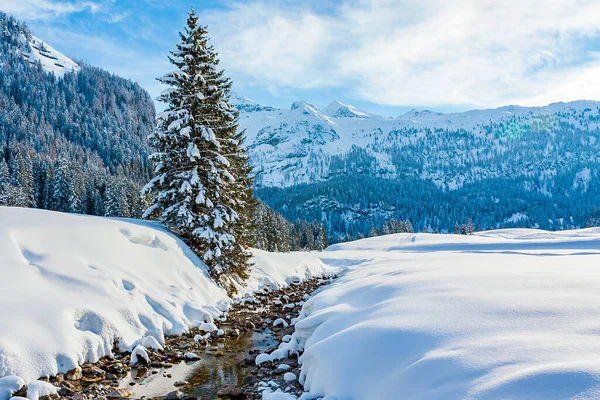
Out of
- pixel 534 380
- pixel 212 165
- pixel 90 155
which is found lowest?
pixel 534 380

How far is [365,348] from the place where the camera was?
657 cm

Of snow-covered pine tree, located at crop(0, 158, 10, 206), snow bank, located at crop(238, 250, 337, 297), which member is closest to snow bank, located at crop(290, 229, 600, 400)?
snow bank, located at crop(238, 250, 337, 297)

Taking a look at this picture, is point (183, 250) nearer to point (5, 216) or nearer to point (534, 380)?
point (5, 216)

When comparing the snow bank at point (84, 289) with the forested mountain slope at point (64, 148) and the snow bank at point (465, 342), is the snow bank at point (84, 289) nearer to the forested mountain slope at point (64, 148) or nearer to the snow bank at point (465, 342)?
the snow bank at point (465, 342)

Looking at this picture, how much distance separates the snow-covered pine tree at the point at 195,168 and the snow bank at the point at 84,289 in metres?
1.35

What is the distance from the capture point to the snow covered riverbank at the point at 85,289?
7.54 metres

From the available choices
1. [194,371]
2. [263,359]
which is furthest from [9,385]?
[263,359]

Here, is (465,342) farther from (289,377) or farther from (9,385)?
(9,385)

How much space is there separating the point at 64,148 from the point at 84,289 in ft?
522

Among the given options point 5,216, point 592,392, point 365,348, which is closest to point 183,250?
point 5,216

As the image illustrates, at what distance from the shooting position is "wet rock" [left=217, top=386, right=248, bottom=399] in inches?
298

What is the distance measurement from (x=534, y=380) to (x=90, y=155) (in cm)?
17322

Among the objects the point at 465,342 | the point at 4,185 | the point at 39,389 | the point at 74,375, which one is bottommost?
the point at 74,375

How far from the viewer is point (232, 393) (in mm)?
7660
